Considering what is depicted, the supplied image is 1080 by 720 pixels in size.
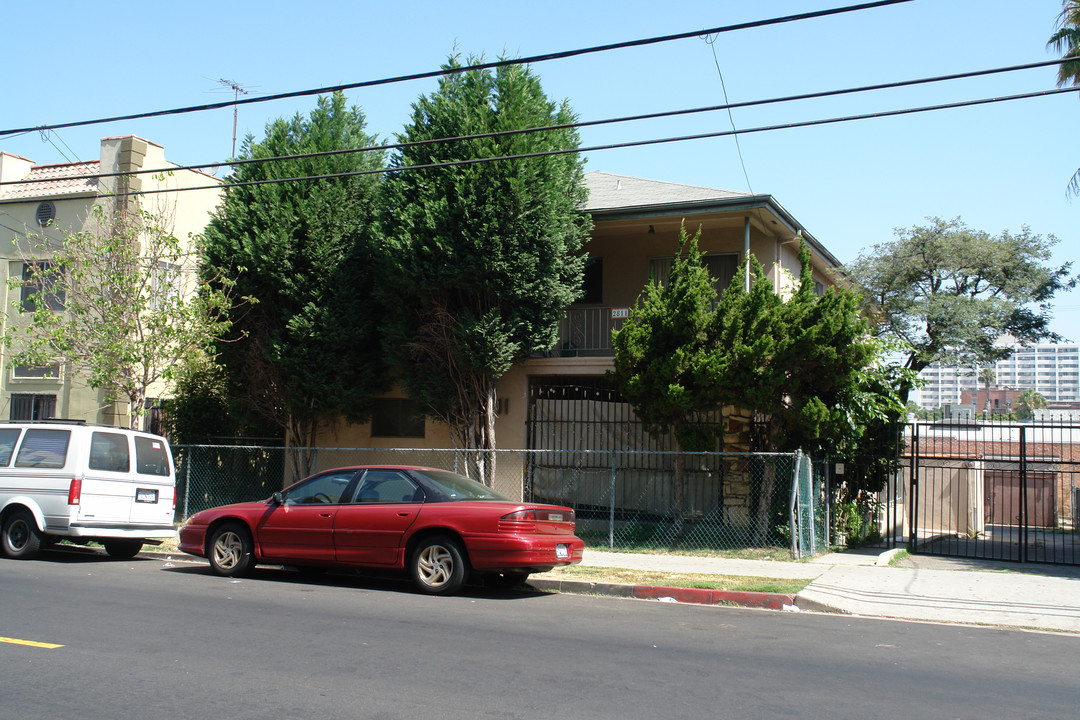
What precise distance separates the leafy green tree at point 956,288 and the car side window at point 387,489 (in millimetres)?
15660

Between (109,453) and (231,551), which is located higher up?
(109,453)

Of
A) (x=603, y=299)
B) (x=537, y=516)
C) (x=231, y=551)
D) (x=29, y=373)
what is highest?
(x=603, y=299)

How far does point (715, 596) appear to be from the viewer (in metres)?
10.1

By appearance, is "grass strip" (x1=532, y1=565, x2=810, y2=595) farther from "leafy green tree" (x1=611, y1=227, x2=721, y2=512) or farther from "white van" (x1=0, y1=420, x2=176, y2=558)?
"white van" (x1=0, y1=420, x2=176, y2=558)

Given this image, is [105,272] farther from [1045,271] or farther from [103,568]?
[1045,271]

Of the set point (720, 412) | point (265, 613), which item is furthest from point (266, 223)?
point (265, 613)

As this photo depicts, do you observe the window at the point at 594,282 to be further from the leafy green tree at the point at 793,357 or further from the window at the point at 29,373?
the window at the point at 29,373

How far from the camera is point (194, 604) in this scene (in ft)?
29.0

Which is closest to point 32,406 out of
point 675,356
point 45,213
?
point 45,213

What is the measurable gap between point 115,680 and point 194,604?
10.3 feet

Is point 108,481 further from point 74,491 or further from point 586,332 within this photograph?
point 586,332

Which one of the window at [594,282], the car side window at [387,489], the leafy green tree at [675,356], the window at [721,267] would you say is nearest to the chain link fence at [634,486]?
the leafy green tree at [675,356]

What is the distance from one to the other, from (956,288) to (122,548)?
1982 centimetres

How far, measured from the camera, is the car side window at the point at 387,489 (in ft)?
33.6
